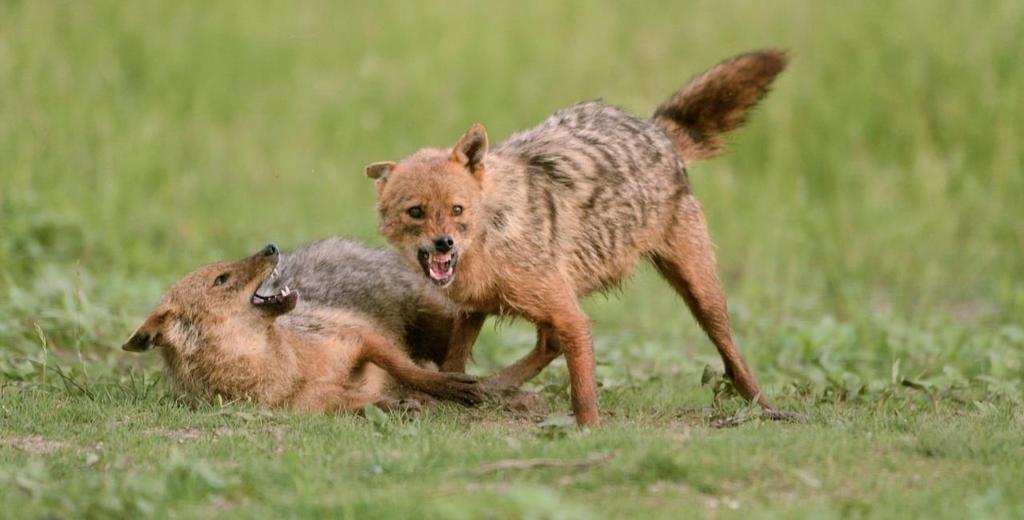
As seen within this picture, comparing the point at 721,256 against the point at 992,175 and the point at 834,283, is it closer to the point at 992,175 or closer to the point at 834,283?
the point at 834,283

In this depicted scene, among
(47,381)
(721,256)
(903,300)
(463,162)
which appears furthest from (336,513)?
(721,256)

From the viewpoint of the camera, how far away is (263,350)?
774 centimetres

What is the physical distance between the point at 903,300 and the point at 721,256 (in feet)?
6.95

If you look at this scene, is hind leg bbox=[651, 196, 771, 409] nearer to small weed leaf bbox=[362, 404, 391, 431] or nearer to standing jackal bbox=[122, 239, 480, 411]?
standing jackal bbox=[122, 239, 480, 411]

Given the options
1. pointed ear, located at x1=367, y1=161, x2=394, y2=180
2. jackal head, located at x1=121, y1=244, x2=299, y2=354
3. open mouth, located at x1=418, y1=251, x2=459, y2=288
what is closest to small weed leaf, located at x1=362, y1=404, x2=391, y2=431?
open mouth, located at x1=418, y1=251, x2=459, y2=288

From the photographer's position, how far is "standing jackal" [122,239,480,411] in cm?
773

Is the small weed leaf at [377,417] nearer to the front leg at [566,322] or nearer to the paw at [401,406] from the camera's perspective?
the paw at [401,406]

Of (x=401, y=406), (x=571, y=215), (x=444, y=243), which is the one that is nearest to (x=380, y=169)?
(x=444, y=243)

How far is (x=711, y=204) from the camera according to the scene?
14.6 meters

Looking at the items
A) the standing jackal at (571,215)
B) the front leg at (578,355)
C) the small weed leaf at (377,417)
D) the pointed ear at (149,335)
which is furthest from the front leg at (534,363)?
the pointed ear at (149,335)

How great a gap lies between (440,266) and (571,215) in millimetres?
1064

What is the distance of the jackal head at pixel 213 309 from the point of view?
777cm

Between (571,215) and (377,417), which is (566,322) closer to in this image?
(571,215)

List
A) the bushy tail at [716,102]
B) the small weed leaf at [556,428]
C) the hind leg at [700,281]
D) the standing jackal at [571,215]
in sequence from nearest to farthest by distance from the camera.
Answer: the small weed leaf at [556,428] → the standing jackal at [571,215] → the hind leg at [700,281] → the bushy tail at [716,102]
